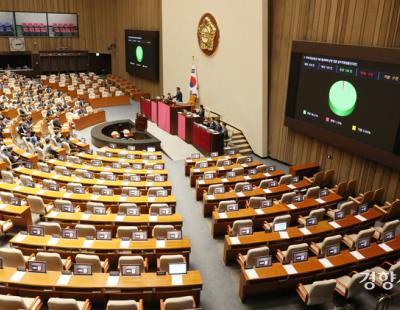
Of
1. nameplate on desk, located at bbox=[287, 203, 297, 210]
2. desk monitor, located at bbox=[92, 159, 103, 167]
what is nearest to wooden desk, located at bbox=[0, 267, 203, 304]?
nameplate on desk, located at bbox=[287, 203, 297, 210]

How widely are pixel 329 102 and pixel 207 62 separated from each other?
7.70 meters

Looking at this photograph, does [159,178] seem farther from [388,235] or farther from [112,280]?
[388,235]

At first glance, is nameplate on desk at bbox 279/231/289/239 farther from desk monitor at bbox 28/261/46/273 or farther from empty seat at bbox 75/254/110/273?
desk monitor at bbox 28/261/46/273

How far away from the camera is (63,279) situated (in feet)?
20.0

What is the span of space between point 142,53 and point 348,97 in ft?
52.8

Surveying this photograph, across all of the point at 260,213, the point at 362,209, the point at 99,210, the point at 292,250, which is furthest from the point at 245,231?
the point at 99,210

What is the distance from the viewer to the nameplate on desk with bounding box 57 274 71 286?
598cm

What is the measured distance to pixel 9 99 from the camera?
2055 cm

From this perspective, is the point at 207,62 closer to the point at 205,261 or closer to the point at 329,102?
the point at 329,102

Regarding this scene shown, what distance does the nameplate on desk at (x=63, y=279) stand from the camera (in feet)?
19.6

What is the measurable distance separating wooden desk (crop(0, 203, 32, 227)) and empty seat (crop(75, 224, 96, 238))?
1.81 metres

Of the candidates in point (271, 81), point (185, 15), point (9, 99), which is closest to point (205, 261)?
point (271, 81)

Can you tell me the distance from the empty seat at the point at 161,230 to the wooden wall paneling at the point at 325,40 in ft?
21.3

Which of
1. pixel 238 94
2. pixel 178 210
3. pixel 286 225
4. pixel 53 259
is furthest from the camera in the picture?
pixel 238 94
